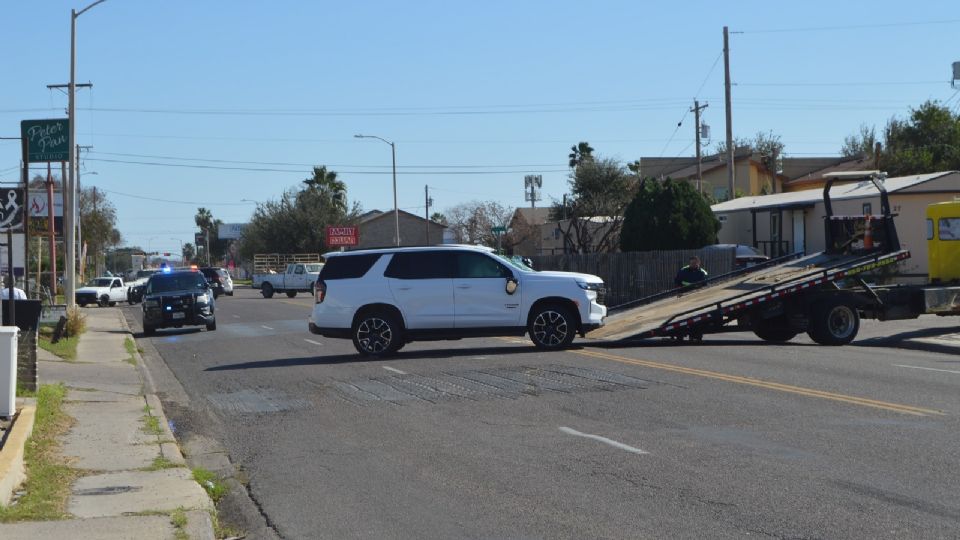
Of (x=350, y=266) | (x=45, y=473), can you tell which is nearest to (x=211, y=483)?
(x=45, y=473)

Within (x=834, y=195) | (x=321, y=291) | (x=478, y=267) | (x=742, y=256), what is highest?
(x=834, y=195)

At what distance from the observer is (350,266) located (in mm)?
21031

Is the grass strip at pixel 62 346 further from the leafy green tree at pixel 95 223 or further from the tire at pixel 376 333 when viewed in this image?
the leafy green tree at pixel 95 223

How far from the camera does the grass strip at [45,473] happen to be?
8.10 m

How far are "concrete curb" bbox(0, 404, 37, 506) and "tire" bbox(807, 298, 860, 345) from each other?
48.4 feet

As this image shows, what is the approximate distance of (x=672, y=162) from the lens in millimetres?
83750

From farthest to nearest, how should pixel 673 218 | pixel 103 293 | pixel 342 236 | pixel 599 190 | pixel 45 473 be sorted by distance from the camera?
pixel 342 236
pixel 599 190
pixel 103 293
pixel 673 218
pixel 45 473

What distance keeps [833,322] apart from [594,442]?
40.4 ft

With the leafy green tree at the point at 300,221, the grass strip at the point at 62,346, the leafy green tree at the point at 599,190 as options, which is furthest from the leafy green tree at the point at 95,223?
the grass strip at the point at 62,346

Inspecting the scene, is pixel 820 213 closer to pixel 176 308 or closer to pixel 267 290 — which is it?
pixel 176 308

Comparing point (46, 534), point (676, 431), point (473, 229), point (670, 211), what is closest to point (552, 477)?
point (676, 431)

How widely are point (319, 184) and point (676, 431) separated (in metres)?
100

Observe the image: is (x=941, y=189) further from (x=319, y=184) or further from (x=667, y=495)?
(x=319, y=184)

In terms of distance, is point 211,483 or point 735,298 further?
point 735,298
